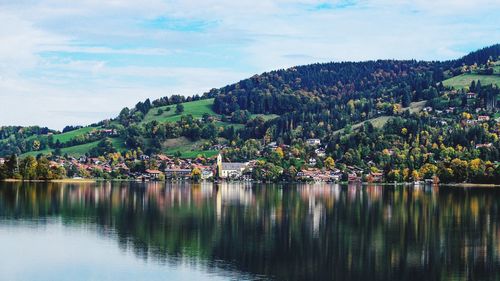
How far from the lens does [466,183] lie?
126188 mm

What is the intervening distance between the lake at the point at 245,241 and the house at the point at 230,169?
8636 centimetres

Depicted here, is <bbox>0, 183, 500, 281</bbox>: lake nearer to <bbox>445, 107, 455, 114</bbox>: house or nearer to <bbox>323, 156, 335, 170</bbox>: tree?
<bbox>323, 156, 335, 170</bbox>: tree

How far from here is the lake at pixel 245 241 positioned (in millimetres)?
34625

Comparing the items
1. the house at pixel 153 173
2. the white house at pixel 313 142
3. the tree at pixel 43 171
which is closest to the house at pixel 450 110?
the white house at pixel 313 142

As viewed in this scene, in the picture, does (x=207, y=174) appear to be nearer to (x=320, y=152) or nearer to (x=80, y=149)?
(x=320, y=152)

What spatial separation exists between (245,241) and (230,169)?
117 metres

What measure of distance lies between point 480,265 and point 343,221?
64.8 feet

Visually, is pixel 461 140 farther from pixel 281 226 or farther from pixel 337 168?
pixel 281 226

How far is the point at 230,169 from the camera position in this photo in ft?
527

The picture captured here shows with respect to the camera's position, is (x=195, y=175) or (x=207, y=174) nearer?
(x=195, y=175)

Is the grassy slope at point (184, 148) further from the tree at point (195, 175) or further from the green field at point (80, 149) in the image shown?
the tree at point (195, 175)

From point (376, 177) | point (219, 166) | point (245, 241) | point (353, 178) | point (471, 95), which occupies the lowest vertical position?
point (353, 178)

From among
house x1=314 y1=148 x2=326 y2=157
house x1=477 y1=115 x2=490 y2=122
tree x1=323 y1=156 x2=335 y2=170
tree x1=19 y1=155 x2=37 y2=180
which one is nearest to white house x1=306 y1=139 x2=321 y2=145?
house x1=314 y1=148 x2=326 y2=157

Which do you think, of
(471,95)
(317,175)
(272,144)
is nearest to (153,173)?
(317,175)
